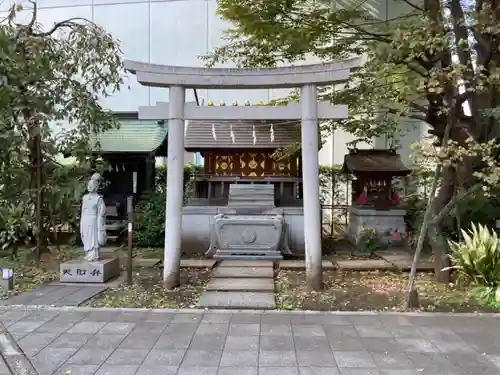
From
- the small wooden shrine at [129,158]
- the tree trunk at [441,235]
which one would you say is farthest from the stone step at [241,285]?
the small wooden shrine at [129,158]

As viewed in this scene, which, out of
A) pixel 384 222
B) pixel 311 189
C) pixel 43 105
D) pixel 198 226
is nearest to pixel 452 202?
pixel 311 189

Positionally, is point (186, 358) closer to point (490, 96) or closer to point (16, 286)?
point (16, 286)

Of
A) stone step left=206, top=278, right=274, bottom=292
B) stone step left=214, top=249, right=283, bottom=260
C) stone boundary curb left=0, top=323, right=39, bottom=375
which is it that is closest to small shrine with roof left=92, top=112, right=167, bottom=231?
stone step left=214, top=249, right=283, bottom=260

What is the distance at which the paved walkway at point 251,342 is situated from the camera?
14.6ft

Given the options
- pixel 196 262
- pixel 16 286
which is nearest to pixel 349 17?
pixel 196 262

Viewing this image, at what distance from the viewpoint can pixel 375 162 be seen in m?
13.0

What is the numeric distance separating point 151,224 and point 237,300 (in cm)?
643

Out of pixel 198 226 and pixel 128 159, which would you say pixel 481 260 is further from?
pixel 128 159

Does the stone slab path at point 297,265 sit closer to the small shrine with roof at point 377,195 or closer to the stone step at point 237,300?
the stone step at point 237,300

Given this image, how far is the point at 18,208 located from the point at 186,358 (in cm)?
641

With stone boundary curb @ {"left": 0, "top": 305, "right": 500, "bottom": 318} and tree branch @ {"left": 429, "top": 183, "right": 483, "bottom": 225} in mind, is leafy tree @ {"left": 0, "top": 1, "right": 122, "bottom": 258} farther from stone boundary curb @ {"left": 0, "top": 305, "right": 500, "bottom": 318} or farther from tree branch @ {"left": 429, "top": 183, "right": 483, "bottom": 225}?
tree branch @ {"left": 429, "top": 183, "right": 483, "bottom": 225}

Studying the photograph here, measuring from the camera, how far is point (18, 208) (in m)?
9.32

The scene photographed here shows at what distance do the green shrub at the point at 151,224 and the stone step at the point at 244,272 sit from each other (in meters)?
3.84

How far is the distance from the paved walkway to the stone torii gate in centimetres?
172
